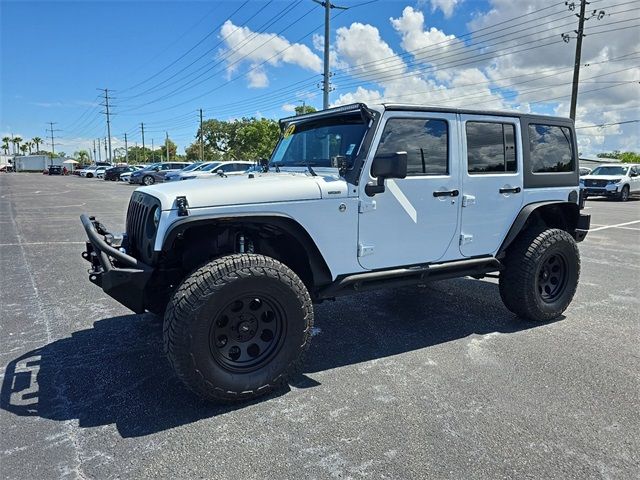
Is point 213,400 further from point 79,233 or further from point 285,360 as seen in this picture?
point 79,233

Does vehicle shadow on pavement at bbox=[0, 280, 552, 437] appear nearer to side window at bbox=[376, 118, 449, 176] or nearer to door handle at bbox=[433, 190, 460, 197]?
door handle at bbox=[433, 190, 460, 197]

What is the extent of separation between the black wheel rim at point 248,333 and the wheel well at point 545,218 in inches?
98.4

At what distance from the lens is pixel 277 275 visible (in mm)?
3135

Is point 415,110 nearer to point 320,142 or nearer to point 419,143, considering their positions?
point 419,143

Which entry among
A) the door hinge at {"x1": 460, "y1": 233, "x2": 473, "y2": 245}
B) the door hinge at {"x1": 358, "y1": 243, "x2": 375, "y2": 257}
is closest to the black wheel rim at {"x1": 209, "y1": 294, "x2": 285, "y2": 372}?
the door hinge at {"x1": 358, "y1": 243, "x2": 375, "y2": 257}

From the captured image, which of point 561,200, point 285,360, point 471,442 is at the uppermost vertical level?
point 561,200

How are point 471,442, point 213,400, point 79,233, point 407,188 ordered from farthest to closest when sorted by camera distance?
point 79,233, point 407,188, point 213,400, point 471,442

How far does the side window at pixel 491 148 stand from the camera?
165 inches

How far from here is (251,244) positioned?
11.8 ft

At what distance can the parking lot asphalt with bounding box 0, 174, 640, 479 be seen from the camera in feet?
8.24

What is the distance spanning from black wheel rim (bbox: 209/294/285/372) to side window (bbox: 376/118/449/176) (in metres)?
1.49

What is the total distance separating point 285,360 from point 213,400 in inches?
21.5

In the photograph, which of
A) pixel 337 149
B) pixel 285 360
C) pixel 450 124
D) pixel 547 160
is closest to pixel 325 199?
pixel 337 149

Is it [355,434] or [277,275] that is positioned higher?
[277,275]
